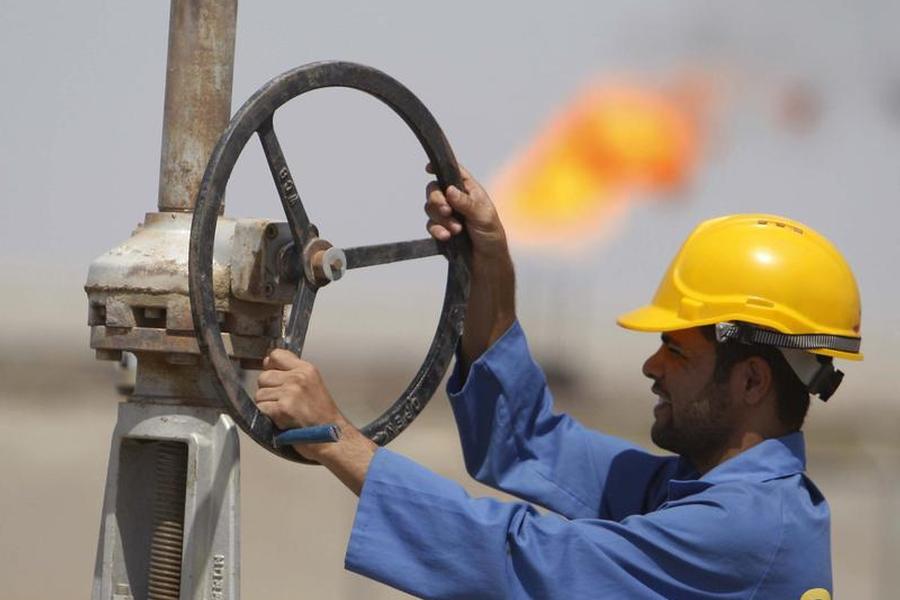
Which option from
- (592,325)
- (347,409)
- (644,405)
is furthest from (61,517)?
(592,325)

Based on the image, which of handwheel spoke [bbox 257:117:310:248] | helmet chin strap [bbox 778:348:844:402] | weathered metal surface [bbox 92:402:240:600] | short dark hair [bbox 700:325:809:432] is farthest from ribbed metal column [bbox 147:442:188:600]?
helmet chin strap [bbox 778:348:844:402]

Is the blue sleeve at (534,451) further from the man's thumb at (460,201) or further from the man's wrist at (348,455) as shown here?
the man's wrist at (348,455)

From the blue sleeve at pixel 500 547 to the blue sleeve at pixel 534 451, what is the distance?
0.56 metres

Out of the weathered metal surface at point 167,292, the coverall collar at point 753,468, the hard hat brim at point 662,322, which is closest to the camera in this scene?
the weathered metal surface at point 167,292

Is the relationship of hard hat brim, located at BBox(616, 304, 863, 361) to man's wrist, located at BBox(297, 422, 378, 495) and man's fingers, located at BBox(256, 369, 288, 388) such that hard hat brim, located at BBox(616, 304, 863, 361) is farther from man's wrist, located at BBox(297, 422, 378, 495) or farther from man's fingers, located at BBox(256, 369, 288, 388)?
man's fingers, located at BBox(256, 369, 288, 388)

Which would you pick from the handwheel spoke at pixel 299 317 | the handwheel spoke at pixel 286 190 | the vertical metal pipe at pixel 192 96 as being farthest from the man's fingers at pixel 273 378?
the vertical metal pipe at pixel 192 96

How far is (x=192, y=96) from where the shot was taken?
2.76 meters

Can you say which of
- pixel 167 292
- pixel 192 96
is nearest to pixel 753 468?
pixel 167 292

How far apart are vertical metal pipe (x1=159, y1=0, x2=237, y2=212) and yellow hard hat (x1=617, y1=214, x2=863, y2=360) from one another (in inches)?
33.7

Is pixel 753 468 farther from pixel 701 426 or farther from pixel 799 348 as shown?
pixel 799 348

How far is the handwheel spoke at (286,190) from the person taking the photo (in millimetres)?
2631

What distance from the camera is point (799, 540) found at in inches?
110

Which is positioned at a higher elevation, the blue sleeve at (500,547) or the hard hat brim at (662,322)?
the hard hat brim at (662,322)

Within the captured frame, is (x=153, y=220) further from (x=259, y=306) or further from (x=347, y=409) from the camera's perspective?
(x=347, y=409)
